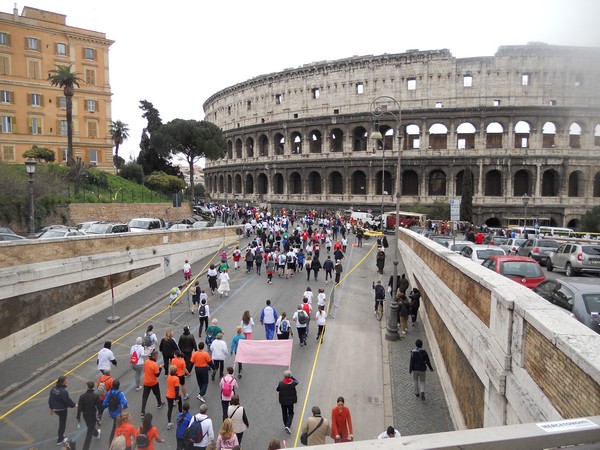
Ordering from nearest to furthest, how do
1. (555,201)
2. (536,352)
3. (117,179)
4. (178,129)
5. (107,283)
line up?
(536,352), (107,283), (117,179), (555,201), (178,129)

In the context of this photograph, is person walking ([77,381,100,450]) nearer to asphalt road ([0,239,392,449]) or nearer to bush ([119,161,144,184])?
asphalt road ([0,239,392,449])

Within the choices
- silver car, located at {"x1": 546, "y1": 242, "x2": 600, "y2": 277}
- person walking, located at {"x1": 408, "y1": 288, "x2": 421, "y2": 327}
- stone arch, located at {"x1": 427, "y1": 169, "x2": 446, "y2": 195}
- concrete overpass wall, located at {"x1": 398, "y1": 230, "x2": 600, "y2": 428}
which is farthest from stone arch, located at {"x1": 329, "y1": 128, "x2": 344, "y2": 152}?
concrete overpass wall, located at {"x1": 398, "y1": 230, "x2": 600, "y2": 428}

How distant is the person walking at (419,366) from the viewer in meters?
10.4

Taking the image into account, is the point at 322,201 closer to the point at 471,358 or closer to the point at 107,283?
the point at 107,283

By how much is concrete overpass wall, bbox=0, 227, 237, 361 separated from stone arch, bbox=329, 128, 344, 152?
117 feet

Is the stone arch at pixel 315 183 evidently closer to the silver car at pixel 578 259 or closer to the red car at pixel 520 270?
the silver car at pixel 578 259

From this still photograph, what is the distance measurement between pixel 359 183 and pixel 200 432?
167ft

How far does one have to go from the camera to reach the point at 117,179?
144 feet

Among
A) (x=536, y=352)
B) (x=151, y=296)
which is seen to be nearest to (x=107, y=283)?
(x=151, y=296)

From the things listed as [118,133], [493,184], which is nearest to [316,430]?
[493,184]

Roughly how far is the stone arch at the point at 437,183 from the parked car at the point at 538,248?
29089 millimetres

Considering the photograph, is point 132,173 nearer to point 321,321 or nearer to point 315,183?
point 315,183

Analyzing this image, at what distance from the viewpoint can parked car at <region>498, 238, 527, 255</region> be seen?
23533 millimetres

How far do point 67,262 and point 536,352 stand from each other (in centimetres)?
1752
